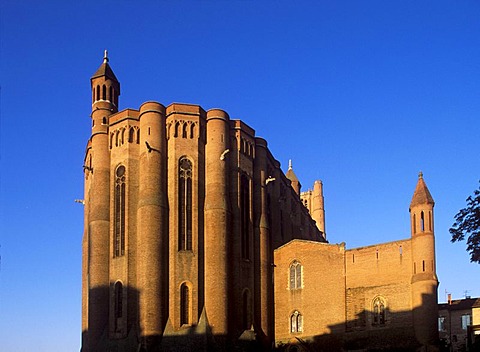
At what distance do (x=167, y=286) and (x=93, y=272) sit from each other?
5.24 meters

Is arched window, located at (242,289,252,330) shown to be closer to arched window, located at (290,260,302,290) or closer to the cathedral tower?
arched window, located at (290,260,302,290)

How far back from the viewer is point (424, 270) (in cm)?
4819

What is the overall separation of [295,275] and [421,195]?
10613mm

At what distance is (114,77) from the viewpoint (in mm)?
55500

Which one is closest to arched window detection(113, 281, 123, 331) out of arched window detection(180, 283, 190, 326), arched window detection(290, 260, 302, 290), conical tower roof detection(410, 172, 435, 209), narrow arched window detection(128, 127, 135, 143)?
arched window detection(180, 283, 190, 326)

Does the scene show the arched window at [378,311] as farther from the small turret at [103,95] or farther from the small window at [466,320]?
the small turret at [103,95]

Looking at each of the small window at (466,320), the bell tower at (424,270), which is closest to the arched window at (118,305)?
the bell tower at (424,270)

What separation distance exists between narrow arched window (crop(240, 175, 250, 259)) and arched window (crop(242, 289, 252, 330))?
2.60 m

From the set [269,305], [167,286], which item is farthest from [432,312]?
[167,286]

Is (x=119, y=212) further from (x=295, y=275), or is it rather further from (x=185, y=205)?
(x=295, y=275)

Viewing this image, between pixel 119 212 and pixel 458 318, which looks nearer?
pixel 119 212

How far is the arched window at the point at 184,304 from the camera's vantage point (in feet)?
157

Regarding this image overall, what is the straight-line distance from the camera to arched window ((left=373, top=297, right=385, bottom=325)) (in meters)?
49.8

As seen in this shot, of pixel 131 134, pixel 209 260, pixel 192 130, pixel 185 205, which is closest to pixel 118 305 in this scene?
pixel 209 260
